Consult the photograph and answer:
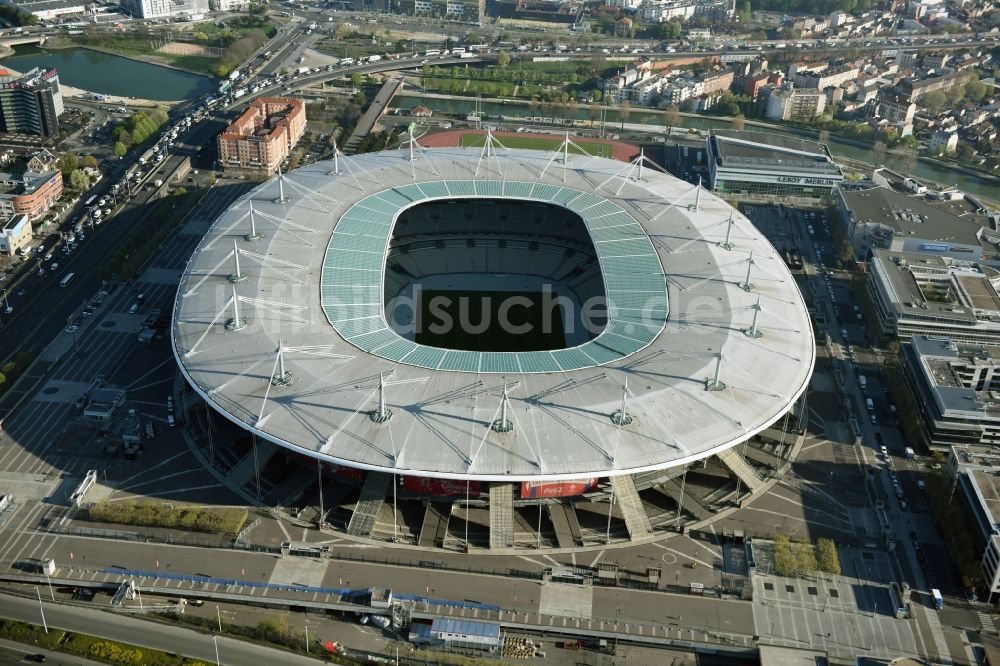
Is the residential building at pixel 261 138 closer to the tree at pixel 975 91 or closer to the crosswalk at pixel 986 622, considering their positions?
the crosswalk at pixel 986 622

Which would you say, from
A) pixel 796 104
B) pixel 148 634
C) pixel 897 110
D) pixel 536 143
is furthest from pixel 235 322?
pixel 897 110

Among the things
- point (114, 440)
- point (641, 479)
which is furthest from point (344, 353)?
point (641, 479)

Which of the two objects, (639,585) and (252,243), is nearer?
(639,585)

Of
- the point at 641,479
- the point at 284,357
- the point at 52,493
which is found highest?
the point at 284,357

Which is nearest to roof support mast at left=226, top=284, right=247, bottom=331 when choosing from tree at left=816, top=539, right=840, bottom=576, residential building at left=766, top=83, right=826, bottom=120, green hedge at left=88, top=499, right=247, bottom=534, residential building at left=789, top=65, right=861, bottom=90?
green hedge at left=88, top=499, right=247, bottom=534

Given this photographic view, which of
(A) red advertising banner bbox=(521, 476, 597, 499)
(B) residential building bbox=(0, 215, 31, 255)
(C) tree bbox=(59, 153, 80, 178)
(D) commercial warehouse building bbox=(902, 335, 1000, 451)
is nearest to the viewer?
(A) red advertising banner bbox=(521, 476, 597, 499)

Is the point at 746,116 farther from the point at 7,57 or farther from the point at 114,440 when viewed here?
the point at 7,57

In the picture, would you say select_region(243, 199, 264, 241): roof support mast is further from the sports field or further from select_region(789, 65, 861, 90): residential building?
select_region(789, 65, 861, 90): residential building
